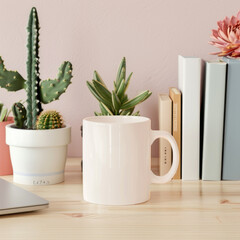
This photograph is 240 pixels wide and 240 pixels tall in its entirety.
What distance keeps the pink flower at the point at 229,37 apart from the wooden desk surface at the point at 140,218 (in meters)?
0.26

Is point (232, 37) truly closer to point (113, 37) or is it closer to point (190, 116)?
point (190, 116)

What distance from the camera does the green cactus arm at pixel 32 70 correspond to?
3.20ft

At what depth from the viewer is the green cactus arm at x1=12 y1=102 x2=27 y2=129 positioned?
983 millimetres

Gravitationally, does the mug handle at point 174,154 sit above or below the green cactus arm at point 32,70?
below

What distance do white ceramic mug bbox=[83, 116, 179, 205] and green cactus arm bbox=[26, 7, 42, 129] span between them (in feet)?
0.60

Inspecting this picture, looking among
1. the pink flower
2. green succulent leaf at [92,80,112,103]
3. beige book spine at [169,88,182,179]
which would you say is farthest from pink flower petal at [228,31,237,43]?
green succulent leaf at [92,80,112,103]

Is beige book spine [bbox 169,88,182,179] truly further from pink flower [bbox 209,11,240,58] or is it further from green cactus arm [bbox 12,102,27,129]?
green cactus arm [bbox 12,102,27,129]

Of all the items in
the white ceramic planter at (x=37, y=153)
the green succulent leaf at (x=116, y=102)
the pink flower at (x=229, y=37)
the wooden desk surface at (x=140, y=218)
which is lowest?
the wooden desk surface at (x=140, y=218)

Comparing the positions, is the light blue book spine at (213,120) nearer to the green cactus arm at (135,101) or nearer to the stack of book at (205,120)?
the stack of book at (205,120)

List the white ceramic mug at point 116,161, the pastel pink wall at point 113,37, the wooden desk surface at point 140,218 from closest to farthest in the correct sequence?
the wooden desk surface at point 140,218 < the white ceramic mug at point 116,161 < the pastel pink wall at point 113,37

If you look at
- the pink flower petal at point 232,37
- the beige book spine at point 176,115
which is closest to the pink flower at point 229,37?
the pink flower petal at point 232,37

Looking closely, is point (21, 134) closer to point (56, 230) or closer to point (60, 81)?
point (60, 81)

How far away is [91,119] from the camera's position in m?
0.88

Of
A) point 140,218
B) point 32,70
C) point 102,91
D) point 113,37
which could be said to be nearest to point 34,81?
point 32,70
